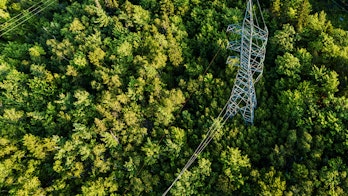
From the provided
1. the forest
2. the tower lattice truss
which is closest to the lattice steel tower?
the tower lattice truss

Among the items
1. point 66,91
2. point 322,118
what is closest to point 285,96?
point 322,118

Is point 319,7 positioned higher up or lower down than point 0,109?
higher up

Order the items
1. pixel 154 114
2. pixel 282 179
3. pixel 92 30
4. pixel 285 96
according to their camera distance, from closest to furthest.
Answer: pixel 282 179, pixel 285 96, pixel 154 114, pixel 92 30

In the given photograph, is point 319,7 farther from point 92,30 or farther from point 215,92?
point 92,30

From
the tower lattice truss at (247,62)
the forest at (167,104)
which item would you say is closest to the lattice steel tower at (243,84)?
the tower lattice truss at (247,62)

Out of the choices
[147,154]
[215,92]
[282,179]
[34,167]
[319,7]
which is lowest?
[34,167]

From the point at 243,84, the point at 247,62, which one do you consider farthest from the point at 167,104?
the point at 247,62

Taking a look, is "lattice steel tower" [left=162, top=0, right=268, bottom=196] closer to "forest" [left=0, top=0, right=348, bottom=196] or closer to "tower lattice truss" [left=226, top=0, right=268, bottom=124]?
"tower lattice truss" [left=226, top=0, right=268, bottom=124]

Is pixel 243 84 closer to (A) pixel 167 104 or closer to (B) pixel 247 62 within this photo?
(B) pixel 247 62
